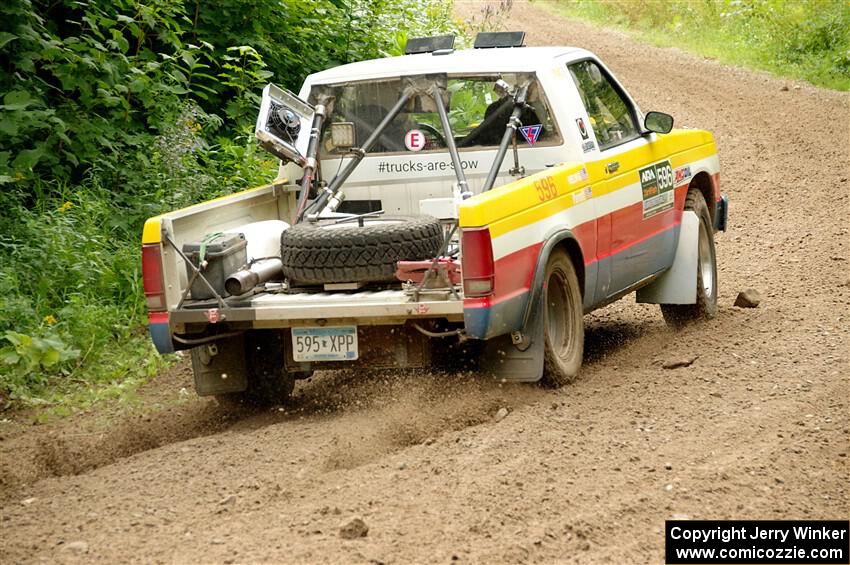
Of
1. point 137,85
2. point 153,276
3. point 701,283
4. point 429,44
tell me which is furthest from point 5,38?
point 701,283

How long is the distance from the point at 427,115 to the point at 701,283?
2.44m

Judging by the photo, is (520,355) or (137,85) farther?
(137,85)

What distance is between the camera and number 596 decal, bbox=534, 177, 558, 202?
6992 millimetres

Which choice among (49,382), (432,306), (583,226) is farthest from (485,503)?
(49,382)

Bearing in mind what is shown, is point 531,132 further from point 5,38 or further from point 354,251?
point 5,38

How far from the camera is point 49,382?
8398mm

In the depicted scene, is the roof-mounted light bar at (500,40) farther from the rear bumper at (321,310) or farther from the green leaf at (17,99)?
the green leaf at (17,99)

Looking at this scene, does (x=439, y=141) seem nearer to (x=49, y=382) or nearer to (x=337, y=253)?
(x=337, y=253)

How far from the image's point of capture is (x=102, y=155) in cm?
1042

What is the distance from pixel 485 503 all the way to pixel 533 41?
2121 centimetres

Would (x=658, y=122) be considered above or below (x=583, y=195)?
above

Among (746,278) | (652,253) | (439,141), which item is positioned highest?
(439,141)

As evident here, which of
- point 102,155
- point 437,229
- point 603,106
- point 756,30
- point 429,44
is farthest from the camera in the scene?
point 756,30

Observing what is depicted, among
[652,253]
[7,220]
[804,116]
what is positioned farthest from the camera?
[804,116]
